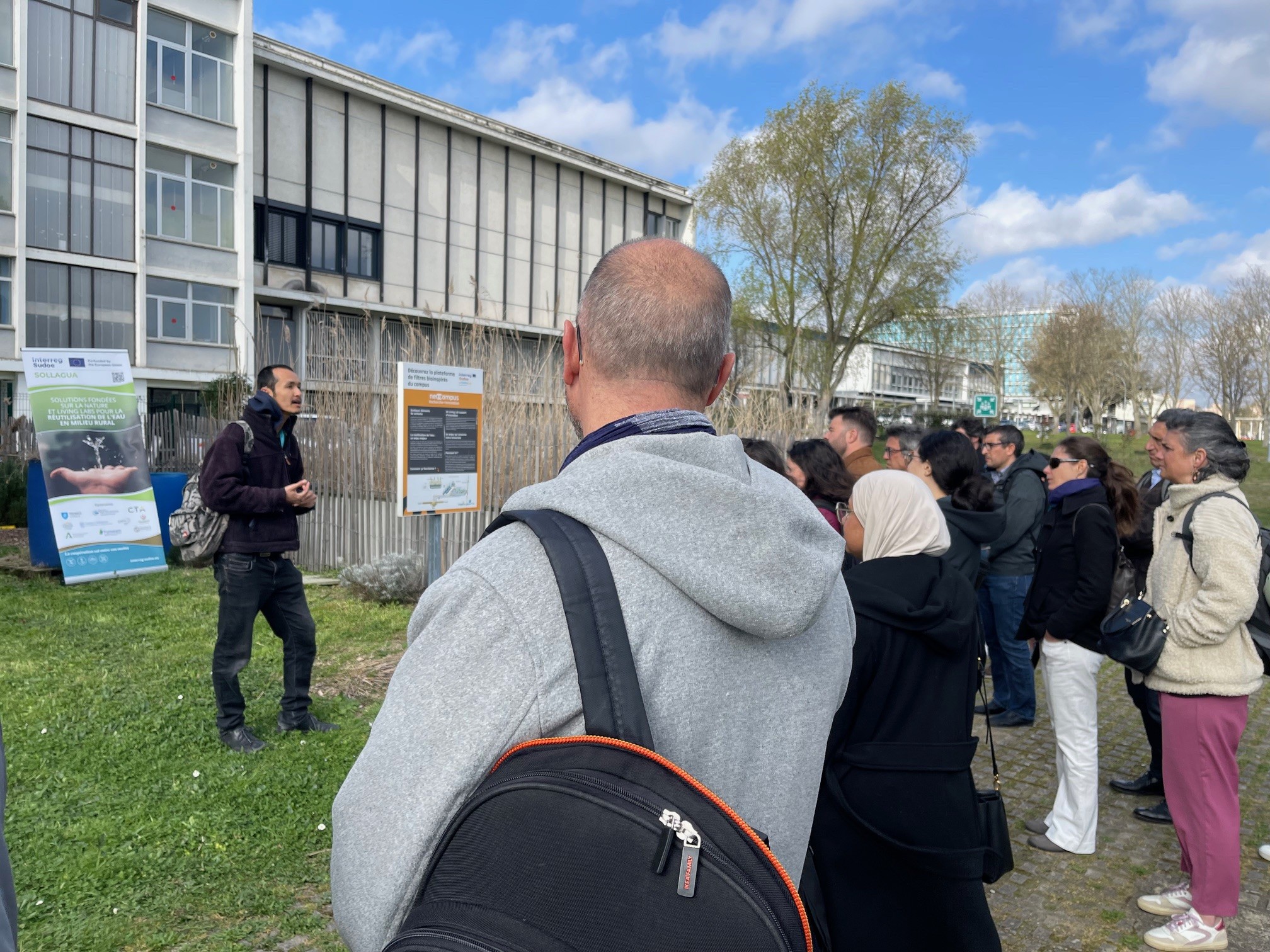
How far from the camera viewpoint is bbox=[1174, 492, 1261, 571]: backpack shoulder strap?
368 cm

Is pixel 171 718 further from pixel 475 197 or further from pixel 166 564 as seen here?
pixel 475 197

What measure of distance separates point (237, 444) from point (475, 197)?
3626 centimetres

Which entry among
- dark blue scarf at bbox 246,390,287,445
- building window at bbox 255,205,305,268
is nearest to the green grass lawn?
dark blue scarf at bbox 246,390,287,445

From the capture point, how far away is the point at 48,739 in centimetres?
556

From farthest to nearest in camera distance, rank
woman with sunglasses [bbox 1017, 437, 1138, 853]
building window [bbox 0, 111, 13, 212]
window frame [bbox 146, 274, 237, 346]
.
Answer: window frame [bbox 146, 274, 237, 346] < building window [bbox 0, 111, 13, 212] < woman with sunglasses [bbox 1017, 437, 1138, 853]

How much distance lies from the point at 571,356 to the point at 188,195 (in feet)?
108

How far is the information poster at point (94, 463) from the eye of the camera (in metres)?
10.8

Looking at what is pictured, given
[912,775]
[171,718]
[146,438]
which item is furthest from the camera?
[146,438]

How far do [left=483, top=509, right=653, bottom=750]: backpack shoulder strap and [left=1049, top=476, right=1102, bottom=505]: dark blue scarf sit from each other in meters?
4.45

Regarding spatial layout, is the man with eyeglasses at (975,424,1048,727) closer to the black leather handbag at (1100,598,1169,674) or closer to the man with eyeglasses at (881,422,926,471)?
the man with eyeglasses at (881,422,926,471)

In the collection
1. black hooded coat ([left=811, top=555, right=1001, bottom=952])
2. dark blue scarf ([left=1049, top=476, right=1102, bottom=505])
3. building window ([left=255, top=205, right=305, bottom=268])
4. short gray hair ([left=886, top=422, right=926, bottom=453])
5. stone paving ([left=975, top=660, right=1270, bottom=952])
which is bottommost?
stone paving ([left=975, top=660, right=1270, bottom=952])

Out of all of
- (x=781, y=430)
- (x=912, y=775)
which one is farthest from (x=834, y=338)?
(x=912, y=775)

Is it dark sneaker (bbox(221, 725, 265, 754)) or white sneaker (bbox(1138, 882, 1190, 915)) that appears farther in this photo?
dark sneaker (bbox(221, 725, 265, 754))

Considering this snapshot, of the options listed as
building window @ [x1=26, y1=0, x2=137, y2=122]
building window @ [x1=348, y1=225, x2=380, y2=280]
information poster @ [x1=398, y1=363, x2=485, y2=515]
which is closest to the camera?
information poster @ [x1=398, y1=363, x2=485, y2=515]
